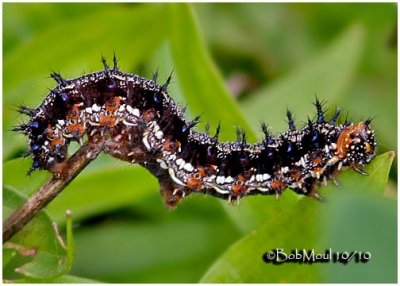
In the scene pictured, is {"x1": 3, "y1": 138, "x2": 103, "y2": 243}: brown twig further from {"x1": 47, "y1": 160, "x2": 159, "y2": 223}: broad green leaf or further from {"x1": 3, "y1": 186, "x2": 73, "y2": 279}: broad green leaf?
Answer: {"x1": 47, "y1": 160, "x2": 159, "y2": 223}: broad green leaf

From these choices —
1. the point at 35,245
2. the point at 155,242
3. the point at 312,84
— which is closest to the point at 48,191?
the point at 35,245

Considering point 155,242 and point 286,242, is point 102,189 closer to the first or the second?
point 155,242

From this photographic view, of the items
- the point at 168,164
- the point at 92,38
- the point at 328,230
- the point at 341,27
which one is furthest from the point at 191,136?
the point at 341,27

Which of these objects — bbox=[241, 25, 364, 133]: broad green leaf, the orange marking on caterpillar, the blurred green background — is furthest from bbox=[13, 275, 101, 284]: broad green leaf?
bbox=[241, 25, 364, 133]: broad green leaf

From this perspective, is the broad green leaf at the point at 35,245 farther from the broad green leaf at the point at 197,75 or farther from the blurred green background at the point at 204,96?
the broad green leaf at the point at 197,75

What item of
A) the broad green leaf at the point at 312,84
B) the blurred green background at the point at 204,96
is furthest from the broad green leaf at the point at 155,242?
the broad green leaf at the point at 312,84

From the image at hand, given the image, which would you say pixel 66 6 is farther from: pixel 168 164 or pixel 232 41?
pixel 168 164
